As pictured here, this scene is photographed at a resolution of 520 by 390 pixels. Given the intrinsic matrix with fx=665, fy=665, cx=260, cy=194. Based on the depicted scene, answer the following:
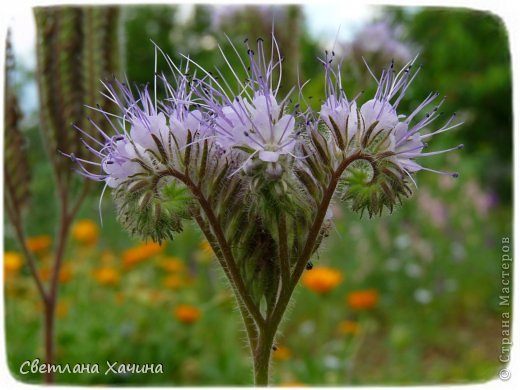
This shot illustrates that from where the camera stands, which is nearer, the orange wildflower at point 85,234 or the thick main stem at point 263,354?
the thick main stem at point 263,354

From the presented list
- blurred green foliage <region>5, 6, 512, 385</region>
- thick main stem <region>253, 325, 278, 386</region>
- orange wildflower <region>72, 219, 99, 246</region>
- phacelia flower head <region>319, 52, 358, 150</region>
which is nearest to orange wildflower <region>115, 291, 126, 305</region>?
blurred green foliage <region>5, 6, 512, 385</region>

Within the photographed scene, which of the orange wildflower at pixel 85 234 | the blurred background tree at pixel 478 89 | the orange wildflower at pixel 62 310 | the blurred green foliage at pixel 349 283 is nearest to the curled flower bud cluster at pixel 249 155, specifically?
the blurred green foliage at pixel 349 283

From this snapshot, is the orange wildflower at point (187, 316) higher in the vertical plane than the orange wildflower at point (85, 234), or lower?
higher

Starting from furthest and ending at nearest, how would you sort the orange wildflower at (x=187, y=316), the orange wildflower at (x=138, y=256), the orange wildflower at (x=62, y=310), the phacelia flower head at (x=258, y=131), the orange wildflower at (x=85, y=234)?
the orange wildflower at (x=85, y=234) → the orange wildflower at (x=138, y=256) → the orange wildflower at (x=62, y=310) → the orange wildflower at (x=187, y=316) → the phacelia flower head at (x=258, y=131)

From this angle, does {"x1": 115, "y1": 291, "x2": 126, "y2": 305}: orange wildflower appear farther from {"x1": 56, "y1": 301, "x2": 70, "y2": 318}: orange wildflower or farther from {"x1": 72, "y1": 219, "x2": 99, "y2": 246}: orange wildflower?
{"x1": 72, "y1": 219, "x2": 99, "y2": 246}: orange wildflower

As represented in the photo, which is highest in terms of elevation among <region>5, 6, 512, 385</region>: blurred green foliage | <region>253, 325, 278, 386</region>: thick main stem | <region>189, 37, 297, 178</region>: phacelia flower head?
<region>189, 37, 297, 178</region>: phacelia flower head

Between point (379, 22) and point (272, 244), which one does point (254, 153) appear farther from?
point (379, 22)

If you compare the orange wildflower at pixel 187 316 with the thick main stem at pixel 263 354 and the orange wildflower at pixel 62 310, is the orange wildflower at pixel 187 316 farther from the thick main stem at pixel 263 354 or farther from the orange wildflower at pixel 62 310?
the thick main stem at pixel 263 354

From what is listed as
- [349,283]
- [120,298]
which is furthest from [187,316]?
[349,283]

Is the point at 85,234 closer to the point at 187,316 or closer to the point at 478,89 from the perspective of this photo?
the point at 187,316
